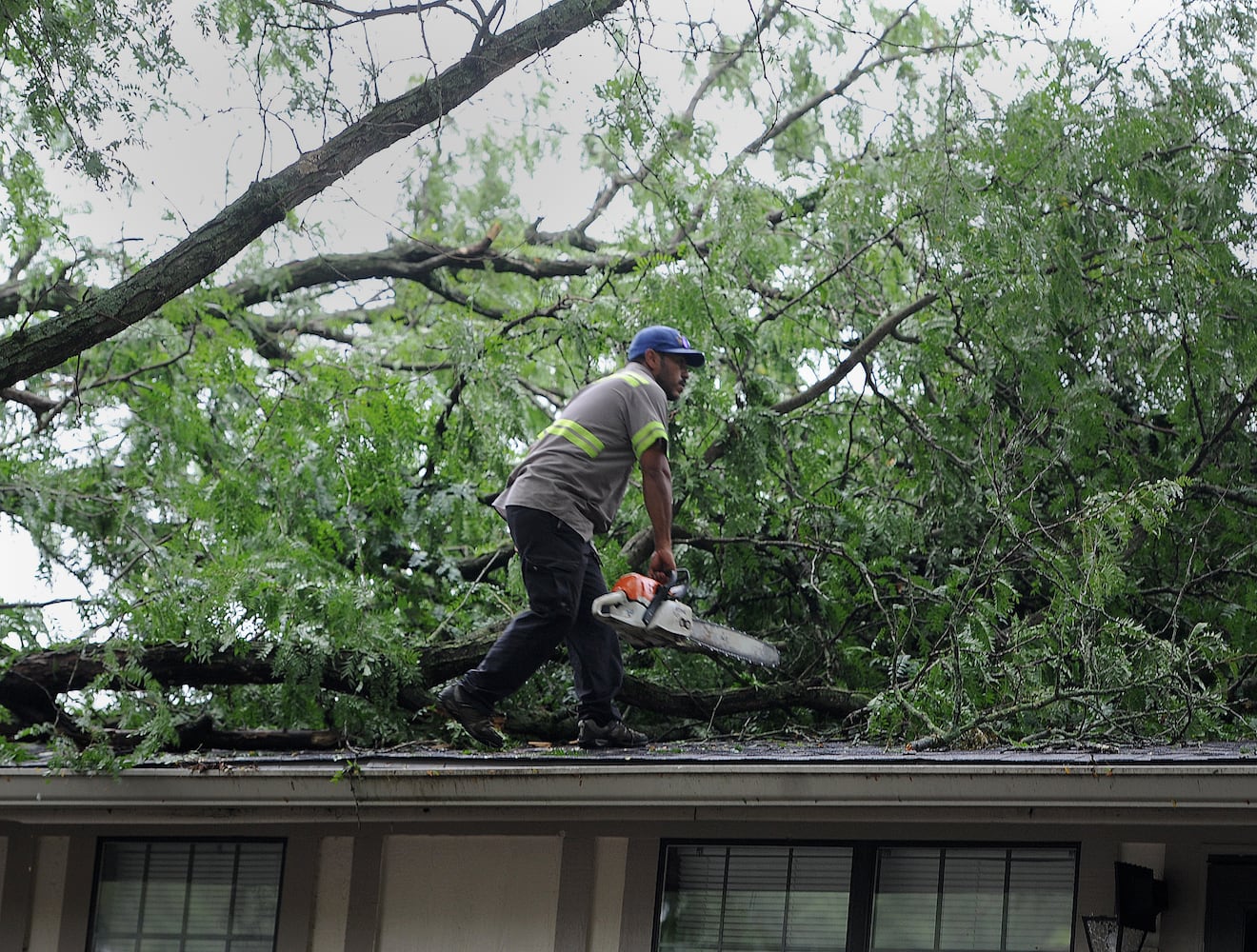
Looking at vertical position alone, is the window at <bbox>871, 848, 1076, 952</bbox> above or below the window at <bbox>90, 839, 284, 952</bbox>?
above

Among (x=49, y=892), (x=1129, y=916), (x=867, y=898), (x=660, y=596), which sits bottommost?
(x=49, y=892)

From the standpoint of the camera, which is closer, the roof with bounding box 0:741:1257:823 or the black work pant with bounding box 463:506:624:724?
the roof with bounding box 0:741:1257:823

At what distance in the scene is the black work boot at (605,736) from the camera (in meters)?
6.04

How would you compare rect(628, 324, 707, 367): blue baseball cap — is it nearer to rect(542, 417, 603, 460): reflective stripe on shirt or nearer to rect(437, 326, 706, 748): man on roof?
rect(437, 326, 706, 748): man on roof

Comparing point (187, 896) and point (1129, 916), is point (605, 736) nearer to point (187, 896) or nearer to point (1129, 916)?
point (187, 896)

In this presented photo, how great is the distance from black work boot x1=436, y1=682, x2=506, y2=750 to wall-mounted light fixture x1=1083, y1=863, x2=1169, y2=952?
8.38 ft

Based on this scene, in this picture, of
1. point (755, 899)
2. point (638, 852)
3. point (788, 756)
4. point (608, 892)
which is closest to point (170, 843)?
point (608, 892)

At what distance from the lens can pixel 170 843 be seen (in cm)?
643

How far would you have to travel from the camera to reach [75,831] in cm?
656

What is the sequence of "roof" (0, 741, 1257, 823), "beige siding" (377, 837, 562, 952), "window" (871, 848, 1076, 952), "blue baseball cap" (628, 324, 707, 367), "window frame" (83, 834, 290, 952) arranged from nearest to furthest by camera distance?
1. "roof" (0, 741, 1257, 823)
2. "window" (871, 848, 1076, 952)
3. "beige siding" (377, 837, 562, 952)
4. "window frame" (83, 834, 290, 952)
5. "blue baseball cap" (628, 324, 707, 367)

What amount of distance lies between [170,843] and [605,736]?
1985 mm

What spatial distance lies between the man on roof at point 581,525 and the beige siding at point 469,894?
531 mm

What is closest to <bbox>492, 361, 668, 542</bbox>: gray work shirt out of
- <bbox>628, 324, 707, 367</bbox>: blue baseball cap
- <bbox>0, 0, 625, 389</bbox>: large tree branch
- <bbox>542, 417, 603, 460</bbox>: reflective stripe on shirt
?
<bbox>542, 417, 603, 460</bbox>: reflective stripe on shirt

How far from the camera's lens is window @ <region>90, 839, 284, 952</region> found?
242 inches
